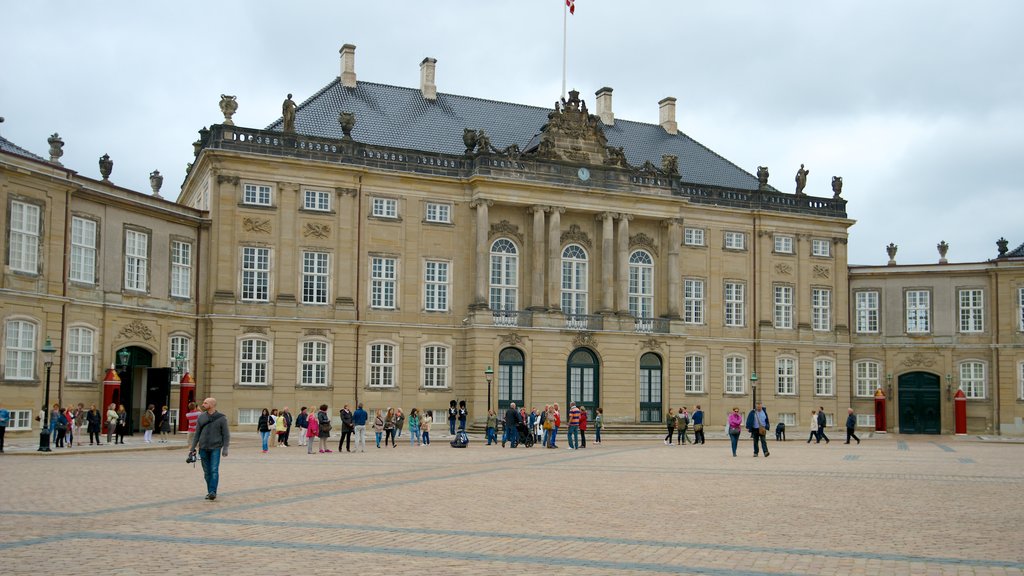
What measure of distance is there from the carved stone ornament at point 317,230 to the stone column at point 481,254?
286 inches

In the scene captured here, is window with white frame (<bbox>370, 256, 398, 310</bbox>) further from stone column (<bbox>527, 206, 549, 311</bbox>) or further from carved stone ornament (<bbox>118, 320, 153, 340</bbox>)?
carved stone ornament (<bbox>118, 320, 153, 340</bbox>)

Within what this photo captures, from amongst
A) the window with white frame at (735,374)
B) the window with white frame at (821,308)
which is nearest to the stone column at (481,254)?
the window with white frame at (735,374)

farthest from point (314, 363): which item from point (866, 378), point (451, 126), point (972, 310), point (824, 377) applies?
point (972, 310)

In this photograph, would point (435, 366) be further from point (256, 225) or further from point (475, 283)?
point (256, 225)

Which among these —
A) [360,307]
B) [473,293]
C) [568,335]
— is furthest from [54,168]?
[568,335]

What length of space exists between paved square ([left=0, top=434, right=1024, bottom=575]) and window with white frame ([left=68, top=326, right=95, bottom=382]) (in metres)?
12.7

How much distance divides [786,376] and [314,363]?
2714cm

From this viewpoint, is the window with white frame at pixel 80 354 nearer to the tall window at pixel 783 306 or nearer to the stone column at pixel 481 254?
the stone column at pixel 481 254

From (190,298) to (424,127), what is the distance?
1540 cm

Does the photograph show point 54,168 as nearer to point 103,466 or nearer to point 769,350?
point 103,466

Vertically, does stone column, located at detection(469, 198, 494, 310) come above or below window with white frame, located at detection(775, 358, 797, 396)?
above

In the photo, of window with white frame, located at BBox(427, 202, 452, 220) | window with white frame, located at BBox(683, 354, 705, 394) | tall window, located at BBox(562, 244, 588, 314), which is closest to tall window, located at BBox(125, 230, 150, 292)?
A: window with white frame, located at BBox(427, 202, 452, 220)

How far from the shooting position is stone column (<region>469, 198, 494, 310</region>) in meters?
51.8

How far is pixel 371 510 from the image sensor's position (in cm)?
1662
